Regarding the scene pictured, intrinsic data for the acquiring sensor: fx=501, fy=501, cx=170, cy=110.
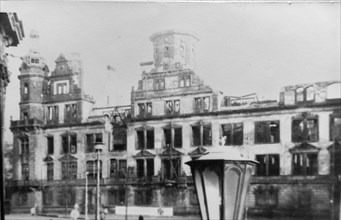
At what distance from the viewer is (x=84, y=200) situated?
20.8 ft

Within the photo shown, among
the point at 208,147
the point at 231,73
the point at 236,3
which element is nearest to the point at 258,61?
the point at 231,73

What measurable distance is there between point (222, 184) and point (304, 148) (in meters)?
2.94

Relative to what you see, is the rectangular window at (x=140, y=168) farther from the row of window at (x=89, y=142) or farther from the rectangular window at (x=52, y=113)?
the rectangular window at (x=52, y=113)

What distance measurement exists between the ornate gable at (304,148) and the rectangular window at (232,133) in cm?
63

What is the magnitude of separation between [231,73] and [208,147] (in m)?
1.16

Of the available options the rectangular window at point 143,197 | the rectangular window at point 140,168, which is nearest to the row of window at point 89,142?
the rectangular window at point 140,168

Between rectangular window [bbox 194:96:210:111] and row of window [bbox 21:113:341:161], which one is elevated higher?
rectangular window [bbox 194:96:210:111]

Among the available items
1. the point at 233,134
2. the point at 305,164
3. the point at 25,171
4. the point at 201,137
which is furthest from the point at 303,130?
the point at 25,171

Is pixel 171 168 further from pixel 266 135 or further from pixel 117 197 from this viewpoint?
pixel 266 135

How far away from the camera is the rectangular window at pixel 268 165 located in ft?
19.2

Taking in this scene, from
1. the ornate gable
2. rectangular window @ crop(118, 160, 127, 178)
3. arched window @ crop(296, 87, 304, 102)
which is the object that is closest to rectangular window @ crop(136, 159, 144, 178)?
rectangular window @ crop(118, 160, 127, 178)

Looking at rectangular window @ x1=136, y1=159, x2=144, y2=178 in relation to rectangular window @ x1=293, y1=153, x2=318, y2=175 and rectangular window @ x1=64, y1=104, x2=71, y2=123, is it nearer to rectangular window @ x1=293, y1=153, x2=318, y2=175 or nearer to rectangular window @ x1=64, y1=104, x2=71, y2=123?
rectangular window @ x1=64, y1=104, x2=71, y2=123

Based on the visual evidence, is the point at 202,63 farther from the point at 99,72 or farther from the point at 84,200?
the point at 84,200

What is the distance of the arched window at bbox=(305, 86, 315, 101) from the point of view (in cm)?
493
